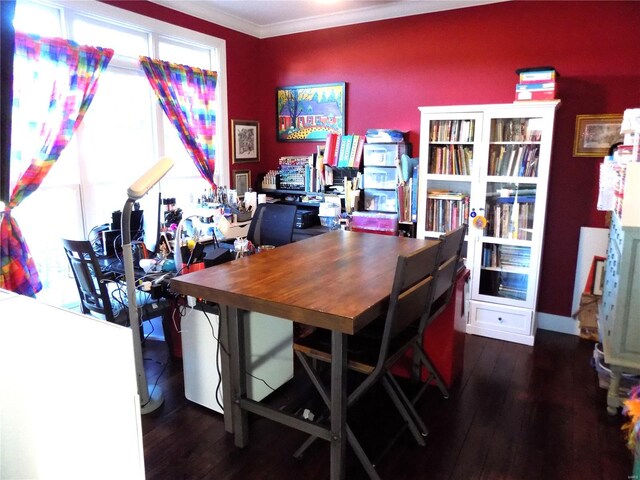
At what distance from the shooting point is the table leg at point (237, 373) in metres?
2.04

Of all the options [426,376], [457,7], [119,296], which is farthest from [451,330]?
[457,7]

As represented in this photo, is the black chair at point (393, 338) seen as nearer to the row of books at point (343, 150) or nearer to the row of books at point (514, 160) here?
the row of books at point (514, 160)

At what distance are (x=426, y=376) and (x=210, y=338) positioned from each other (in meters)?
1.30

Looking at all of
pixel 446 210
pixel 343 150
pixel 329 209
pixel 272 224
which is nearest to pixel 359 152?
pixel 343 150

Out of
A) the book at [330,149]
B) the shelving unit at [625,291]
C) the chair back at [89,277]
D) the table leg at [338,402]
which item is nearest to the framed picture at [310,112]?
the book at [330,149]

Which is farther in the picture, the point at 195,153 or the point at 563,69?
the point at 195,153

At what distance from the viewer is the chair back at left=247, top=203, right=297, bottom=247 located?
3.36 metres

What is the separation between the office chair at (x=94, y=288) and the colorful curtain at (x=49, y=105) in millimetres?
448

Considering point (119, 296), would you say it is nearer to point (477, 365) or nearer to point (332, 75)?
point (477, 365)

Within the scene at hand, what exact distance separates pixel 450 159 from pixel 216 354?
7.70 feet

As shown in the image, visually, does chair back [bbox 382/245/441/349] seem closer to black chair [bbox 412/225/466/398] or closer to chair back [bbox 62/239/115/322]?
black chair [bbox 412/225/466/398]

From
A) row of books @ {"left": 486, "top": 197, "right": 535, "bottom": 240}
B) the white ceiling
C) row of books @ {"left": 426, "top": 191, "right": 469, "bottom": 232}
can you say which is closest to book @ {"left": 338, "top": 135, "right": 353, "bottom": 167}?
row of books @ {"left": 426, "top": 191, "right": 469, "bottom": 232}

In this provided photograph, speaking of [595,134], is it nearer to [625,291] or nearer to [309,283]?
[625,291]

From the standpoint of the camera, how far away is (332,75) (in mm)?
4270
